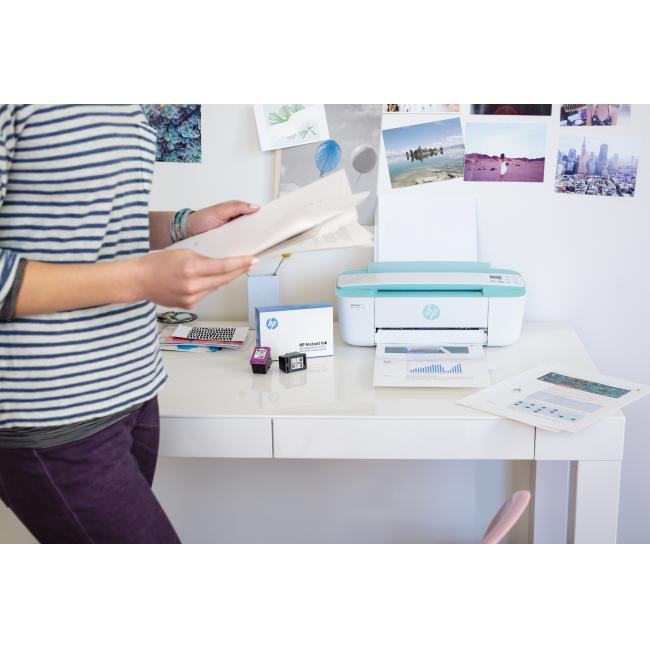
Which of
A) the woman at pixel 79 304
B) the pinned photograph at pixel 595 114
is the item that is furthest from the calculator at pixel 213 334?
the pinned photograph at pixel 595 114

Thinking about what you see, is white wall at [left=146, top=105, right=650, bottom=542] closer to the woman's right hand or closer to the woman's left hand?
the woman's left hand

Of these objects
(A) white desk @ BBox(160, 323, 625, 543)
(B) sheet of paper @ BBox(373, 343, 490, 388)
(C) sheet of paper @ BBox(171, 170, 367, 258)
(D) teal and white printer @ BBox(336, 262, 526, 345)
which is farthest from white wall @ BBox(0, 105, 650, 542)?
(C) sheet of paper @ BBox(171, 170, 367, 258)

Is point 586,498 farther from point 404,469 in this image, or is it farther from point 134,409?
point 134,409

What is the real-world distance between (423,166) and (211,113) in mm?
544

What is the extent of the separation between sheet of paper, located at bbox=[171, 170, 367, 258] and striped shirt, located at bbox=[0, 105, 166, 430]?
117 mm

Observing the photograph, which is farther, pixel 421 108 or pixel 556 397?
pixel 421 108

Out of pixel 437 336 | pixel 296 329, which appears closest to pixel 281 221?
pixel 296 329

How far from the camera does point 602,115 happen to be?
181cm

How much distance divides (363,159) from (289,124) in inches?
8.0

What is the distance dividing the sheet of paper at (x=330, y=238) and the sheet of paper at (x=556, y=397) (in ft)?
1.50

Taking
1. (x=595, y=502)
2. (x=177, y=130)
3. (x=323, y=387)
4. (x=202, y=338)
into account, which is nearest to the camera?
(x=595, y=502)

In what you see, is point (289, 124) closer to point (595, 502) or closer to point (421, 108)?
point (421, 108)

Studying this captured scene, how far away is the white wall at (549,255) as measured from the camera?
187 centimetres

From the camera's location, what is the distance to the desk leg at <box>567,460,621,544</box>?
137 cm
